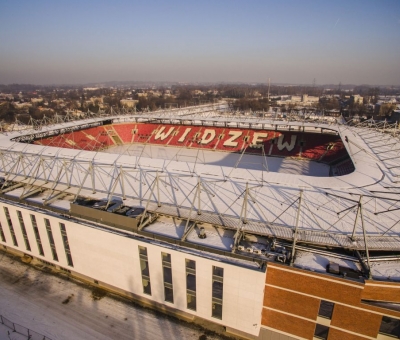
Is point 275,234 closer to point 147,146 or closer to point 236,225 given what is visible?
point 236,225

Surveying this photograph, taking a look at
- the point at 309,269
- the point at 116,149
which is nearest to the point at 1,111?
the point at 116,149

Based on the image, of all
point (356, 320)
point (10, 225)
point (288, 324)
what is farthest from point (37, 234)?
point (356, 320)

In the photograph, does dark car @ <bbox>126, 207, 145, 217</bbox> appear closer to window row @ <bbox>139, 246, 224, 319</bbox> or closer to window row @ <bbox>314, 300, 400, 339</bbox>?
window row @ <bbox>139, 246, 224, 319</bbox>

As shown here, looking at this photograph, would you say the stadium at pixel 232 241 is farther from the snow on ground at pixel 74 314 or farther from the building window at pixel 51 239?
the snow on ground at pixel 74 314

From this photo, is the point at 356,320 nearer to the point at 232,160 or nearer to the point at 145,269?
the point at 145,269

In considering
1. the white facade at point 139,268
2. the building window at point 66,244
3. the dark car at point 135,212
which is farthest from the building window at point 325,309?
the building window at point 66,244

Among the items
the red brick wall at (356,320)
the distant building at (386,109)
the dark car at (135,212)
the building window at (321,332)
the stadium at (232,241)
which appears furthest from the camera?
the distant building at (386,109)

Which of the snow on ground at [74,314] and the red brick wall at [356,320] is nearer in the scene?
the red brick wall at [356,320]
